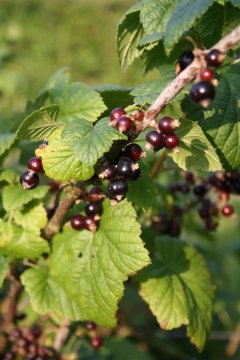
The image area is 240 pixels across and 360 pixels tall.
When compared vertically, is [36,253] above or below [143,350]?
above

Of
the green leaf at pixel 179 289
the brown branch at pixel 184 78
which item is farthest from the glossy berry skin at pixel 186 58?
the green leaf at pixel 179 289

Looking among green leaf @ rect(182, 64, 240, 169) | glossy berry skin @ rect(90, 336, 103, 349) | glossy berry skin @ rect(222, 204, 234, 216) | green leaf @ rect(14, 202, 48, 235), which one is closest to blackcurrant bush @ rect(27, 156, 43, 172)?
green leaf @ rect(14, 202, 48, 235)

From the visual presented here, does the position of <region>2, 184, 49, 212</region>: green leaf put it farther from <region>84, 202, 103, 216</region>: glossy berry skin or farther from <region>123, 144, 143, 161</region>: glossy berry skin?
<region>123, 144, 143, 161</region>: glossy berry skin

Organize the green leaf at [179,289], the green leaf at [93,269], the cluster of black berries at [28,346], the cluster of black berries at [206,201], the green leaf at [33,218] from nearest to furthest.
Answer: the green leaf at [93,269] → the green leaf at [33,218] → the green leaf at [179,289] → the cluster of black berries at [206,201] → the cluster of black berries at [28,346]

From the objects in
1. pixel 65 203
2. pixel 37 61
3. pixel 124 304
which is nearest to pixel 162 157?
pixel 65 203

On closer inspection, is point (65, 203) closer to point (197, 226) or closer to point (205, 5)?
point (205, 5)

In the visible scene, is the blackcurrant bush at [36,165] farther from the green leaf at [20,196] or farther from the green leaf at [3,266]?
the green leaf at [3,266]
